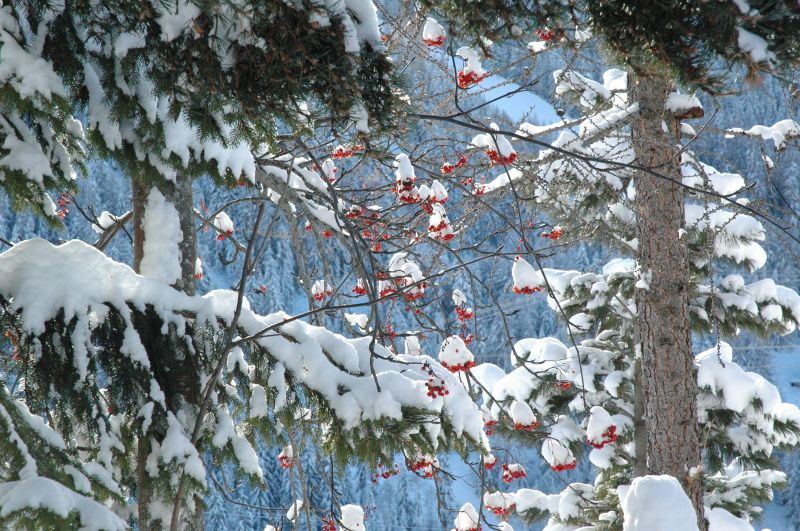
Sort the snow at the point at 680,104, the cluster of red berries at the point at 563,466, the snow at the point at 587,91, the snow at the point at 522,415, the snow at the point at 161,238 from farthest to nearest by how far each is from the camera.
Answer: the snow at the point at 587,91 → the snow at the point at 680,104 → the cluster of red berries at the point at 563,466 → the snow at the point at 522,415 → the snow at the point at 161,238

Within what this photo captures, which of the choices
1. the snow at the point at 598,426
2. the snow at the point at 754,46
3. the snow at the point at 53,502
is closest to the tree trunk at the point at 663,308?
the snow at the point at 598,426

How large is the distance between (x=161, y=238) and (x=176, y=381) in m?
0.59

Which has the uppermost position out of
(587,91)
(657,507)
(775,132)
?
(587,91)

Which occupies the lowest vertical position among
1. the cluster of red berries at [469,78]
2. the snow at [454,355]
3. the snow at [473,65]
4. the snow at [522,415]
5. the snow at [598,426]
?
the snow at [454,355]

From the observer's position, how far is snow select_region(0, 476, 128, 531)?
1.54 m

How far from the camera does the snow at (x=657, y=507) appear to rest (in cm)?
232

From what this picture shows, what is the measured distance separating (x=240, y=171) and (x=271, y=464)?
40.9 ft

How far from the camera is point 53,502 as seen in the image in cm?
156

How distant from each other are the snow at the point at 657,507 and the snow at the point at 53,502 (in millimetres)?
1632

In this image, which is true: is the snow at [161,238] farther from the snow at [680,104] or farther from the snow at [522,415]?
the snow at [680,104]

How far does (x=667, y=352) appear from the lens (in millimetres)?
5465

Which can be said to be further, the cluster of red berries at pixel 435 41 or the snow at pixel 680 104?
the snow at pixel 680 104

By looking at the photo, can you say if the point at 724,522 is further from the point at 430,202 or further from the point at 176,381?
the point at 176,381

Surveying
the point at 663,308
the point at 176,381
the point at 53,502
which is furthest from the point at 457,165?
the point at 53,502
